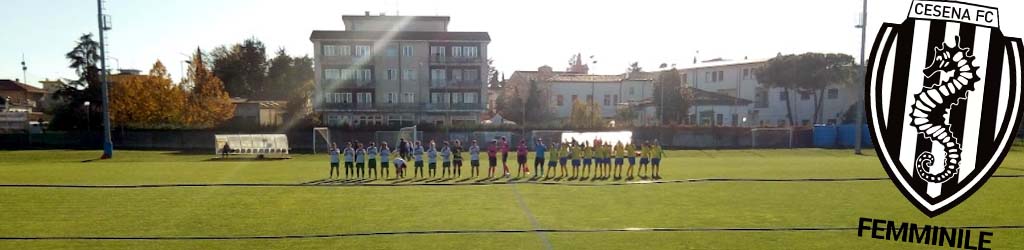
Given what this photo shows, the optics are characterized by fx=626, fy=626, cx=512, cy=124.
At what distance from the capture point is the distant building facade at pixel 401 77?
186ft

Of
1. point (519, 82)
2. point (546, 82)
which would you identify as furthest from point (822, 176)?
point (519, 82)

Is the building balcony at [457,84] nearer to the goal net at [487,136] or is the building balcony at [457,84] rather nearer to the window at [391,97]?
the window at [391,97]

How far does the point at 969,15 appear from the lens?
4.49 meters

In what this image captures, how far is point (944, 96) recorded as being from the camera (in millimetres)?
4367

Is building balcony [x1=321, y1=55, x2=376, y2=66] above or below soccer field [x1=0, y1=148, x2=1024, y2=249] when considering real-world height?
above

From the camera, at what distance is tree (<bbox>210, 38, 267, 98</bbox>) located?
78.1 metres

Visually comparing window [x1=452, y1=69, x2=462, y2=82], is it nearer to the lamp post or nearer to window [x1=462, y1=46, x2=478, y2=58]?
window [x1=462, y1=46, x2=478, y2=58]

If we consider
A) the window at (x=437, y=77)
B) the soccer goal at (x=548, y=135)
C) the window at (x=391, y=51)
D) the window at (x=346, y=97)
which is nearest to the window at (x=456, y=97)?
the window at (x=437, y=77)

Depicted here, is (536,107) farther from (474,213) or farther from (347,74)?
(474,213)

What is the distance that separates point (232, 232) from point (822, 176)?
65.3ft

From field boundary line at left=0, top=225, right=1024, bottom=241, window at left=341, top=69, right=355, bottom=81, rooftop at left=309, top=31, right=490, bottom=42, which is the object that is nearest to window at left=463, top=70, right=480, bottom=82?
rooftop at left=309, top=31, right=490, bottom=42

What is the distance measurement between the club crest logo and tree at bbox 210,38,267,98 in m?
82.6

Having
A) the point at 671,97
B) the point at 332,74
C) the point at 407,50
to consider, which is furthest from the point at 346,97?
the point at 671,97

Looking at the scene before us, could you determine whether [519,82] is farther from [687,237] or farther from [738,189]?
[687,237]
